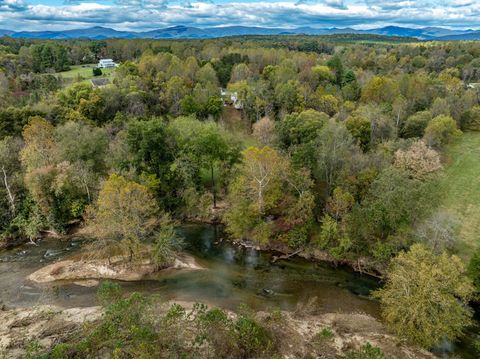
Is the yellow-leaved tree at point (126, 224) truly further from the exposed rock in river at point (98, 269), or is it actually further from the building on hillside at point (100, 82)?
the building on hillside at point (100, 82)

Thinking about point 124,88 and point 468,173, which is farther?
point 124,88

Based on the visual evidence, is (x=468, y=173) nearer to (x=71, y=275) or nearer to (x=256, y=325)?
(x=256, y=325)

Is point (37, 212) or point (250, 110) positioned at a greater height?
point (250, 110)

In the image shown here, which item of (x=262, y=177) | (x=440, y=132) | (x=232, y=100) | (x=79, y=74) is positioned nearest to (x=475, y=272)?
(x=262, y=177)

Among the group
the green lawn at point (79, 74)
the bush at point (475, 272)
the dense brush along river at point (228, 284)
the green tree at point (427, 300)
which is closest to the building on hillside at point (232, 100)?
the green lawn at point (79, 74)

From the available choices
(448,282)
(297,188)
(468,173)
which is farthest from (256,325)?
(468,173)

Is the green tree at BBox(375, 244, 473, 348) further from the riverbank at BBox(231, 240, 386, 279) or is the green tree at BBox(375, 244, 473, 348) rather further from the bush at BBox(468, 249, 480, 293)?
the riverbank at BBox(231, 240, 386, 279)

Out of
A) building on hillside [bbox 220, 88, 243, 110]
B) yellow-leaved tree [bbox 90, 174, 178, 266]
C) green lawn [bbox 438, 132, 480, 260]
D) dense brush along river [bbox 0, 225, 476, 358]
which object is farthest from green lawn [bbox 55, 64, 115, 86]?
green lawn [bbox 438, 132, 480, 260]
